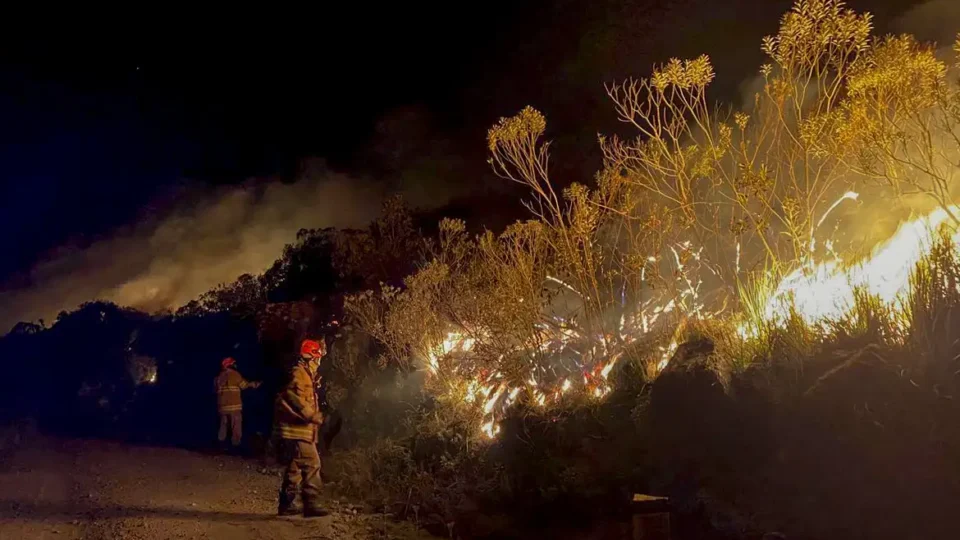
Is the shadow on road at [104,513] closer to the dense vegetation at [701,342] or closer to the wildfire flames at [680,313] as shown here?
the dense vegetation at [701,342]

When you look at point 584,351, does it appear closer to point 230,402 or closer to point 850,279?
point 850,279

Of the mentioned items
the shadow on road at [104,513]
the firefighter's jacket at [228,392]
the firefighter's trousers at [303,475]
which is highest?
the firefighter's jacket at [228,392]

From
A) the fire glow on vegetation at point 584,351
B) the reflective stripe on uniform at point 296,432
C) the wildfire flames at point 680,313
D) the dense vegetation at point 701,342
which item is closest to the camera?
the dense vegetation at point 701,342

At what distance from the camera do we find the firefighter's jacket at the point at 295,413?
817cm

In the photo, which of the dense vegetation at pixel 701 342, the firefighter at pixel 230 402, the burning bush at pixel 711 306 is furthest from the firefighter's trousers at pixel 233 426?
the burning bush at pixel 711 306

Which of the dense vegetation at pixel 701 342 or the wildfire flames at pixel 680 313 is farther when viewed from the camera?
the wildfire flames at pixel 680 313

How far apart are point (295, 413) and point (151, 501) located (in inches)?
97.5

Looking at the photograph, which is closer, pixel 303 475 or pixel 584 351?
pixel 303 475

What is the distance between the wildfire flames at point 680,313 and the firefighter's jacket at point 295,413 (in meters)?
2.38

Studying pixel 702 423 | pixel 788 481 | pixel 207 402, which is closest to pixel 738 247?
pixel 702 423

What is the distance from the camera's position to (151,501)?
9000mm

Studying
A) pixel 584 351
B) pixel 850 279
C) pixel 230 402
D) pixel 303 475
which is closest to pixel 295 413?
pixel 303 475

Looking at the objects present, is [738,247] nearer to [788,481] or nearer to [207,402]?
[788,481]

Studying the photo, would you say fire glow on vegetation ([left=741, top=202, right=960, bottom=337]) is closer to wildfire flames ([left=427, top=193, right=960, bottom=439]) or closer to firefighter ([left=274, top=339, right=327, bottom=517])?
wildfire flames ([left=427, top=193, right=960, bottom=439])
